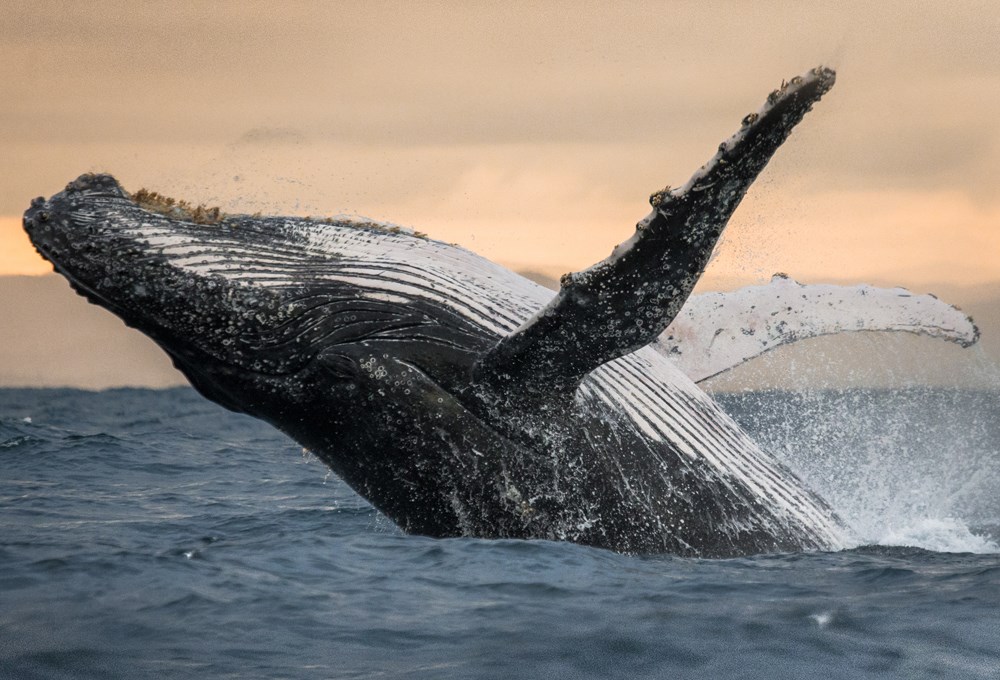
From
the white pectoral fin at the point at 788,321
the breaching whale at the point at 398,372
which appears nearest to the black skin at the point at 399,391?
the breaching whale at the point at 398,372

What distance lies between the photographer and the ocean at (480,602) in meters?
5.39

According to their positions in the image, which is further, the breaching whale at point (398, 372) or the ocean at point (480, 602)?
the breaching whale at point (398, 372)

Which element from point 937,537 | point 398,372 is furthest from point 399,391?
point 937,537

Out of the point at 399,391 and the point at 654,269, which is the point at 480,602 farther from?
the point at 654,269

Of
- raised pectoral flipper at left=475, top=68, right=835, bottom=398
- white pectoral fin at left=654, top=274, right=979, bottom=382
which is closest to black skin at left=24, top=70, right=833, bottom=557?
raised pectoral flipper at left=475, top=68, right=835, bottom=398

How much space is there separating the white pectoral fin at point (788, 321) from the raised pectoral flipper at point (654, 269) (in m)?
2.84

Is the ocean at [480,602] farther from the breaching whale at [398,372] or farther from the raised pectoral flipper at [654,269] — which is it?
the raised pectoral flipper at [654,269]

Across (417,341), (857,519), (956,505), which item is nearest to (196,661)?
(417,341)

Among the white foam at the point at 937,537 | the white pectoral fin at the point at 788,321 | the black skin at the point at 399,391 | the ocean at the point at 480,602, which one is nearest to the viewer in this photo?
the ocean at the point at 480,602

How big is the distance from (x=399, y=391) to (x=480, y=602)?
1288 mm

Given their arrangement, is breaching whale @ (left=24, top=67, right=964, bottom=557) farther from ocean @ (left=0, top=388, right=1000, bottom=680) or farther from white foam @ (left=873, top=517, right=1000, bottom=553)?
white foam @ (left=873, top=517, right=1000, bottom=553)

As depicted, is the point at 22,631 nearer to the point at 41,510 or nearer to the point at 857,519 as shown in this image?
the point at 41,510

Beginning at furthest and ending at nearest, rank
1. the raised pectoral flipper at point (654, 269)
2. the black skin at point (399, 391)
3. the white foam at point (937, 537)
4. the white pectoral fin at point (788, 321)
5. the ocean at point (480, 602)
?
1. the white pectoral fin at point (788, 321)
2. the white foam at point (937, 537)
3. the black skin at point (399, 391)
4. the ocean at point (480, 602)
5. the raised pectoral flipper at point (654, 269)

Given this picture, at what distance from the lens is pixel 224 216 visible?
698 centimetres
